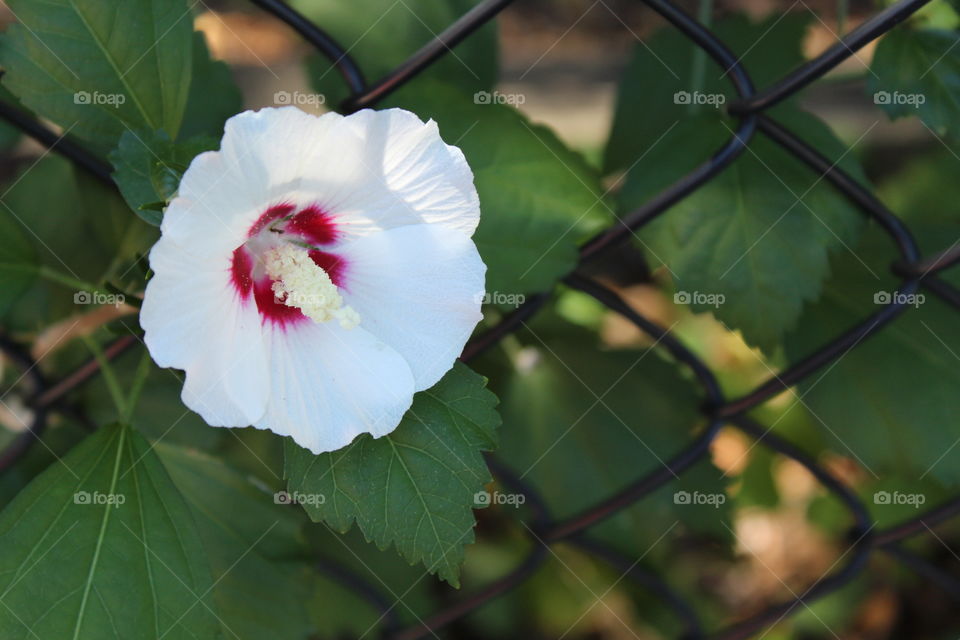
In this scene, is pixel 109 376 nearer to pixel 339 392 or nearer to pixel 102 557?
pixel 102 557

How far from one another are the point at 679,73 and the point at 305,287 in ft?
2.56

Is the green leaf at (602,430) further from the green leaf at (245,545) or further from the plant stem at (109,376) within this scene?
the plant stem at (109,376)

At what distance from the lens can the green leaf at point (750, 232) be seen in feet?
3.33

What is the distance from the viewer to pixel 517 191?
3.13 feet

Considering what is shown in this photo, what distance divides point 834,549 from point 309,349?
5.61 ft

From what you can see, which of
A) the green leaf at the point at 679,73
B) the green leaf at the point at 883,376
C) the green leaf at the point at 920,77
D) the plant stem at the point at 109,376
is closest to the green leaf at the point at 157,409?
the plant stem at the point at 109,376

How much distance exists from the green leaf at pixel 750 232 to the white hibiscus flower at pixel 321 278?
1.20ft

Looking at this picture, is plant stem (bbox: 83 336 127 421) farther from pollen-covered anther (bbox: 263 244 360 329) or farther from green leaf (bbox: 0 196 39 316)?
pollen-covered anther (bbox: 263 244 360 329)

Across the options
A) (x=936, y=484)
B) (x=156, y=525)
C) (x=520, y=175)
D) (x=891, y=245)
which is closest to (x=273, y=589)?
(x=156, y=525)

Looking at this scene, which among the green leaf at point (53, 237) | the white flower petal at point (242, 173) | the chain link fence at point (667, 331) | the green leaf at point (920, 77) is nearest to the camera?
the white flower petal at point (242, 173)

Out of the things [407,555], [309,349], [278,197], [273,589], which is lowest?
[273,589]

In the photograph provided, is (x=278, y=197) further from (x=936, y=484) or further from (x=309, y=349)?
(x=936, y=484)

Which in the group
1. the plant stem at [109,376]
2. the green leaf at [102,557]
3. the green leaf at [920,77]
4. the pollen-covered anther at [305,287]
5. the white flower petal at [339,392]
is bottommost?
the green leaf at [102,557]

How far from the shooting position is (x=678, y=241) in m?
1.01
